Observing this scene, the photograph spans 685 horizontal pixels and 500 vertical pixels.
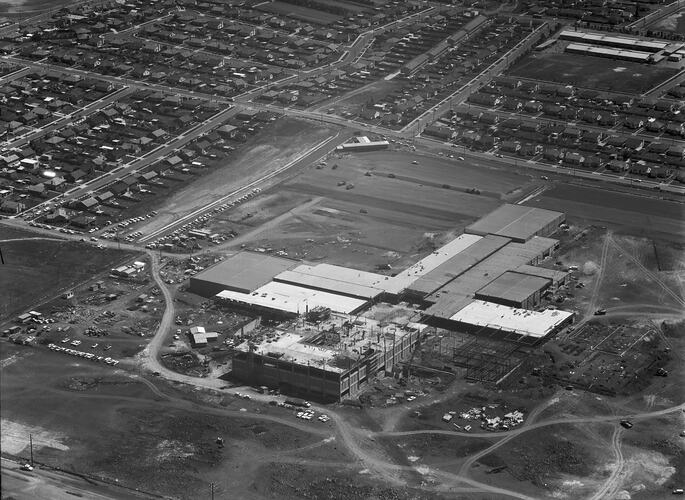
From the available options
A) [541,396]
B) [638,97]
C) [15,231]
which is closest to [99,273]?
[15,231]

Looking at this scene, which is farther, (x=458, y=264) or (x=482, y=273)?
(x=458, y=264)

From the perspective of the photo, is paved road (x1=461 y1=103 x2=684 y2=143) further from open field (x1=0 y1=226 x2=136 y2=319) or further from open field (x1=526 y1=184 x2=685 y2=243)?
open field (x1=0 y1=226 x2=136 y2=319)

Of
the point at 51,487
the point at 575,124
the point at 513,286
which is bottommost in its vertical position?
the point at 575,124

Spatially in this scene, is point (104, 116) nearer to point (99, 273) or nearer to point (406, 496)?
point (99, 273)

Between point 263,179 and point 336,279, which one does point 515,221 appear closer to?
point 336,279

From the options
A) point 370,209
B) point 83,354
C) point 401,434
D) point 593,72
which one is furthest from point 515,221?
point 593,72
